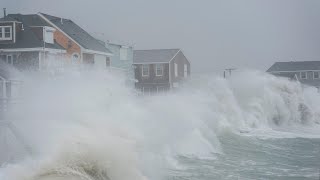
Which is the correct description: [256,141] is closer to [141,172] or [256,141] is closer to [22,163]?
[141,172]

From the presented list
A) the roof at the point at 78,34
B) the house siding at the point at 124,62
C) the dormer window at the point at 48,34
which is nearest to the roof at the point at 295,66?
the house siding at the point at 124,62

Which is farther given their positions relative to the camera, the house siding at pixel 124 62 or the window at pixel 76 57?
the house siding at pixel 124 62

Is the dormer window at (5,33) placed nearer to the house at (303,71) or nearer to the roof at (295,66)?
the house at (303,71)

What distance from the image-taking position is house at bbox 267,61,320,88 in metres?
68.4

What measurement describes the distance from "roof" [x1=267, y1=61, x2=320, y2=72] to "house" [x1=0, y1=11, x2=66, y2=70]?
139 feet

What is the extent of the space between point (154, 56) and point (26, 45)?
20.2 metres

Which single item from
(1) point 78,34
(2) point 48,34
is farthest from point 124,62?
(2) point 48,34

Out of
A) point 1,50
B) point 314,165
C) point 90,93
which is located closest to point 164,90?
point 1,50

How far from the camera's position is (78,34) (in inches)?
1602

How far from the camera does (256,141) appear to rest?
24.3m

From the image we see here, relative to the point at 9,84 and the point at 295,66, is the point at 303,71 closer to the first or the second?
the point at 295,66

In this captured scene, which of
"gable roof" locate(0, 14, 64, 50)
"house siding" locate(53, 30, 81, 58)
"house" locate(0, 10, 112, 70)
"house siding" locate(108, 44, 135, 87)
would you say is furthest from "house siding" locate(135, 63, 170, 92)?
"gable roof" locate(0, 14, 64, 50)

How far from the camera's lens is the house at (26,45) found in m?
32.7

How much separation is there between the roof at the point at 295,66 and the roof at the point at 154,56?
23.0m
